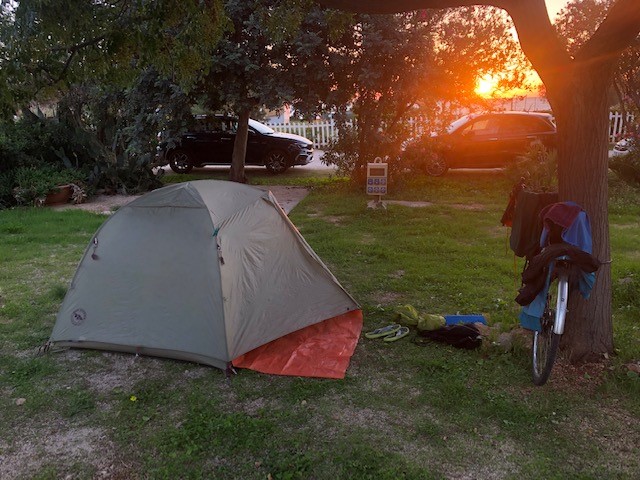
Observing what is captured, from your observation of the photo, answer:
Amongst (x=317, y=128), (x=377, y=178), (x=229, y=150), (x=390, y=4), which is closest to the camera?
(x=390, y=4)

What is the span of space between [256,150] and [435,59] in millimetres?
6136

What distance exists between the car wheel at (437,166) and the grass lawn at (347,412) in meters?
7.65

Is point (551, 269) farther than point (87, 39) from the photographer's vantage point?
No

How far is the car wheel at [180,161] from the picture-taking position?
47.7 feet

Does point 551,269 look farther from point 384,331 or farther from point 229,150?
point 229,150

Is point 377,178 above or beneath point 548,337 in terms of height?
above

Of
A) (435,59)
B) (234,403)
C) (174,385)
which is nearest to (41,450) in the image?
(174,385)

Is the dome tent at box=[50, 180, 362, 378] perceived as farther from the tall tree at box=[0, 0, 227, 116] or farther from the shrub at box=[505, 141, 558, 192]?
the shrub at box=[505, 141, 558, 192]

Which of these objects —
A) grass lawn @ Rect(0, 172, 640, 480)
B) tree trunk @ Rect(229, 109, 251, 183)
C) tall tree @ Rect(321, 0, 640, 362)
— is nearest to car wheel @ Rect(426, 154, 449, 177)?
tree trunk @ Rect(229, 109, 251, 183)

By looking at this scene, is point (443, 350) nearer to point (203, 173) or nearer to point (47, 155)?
point (47, 155)

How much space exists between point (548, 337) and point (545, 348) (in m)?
0.12

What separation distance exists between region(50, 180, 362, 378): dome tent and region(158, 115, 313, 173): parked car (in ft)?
33.6

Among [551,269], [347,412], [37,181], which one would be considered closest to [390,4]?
[551,269]

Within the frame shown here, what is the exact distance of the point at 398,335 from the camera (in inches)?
169
